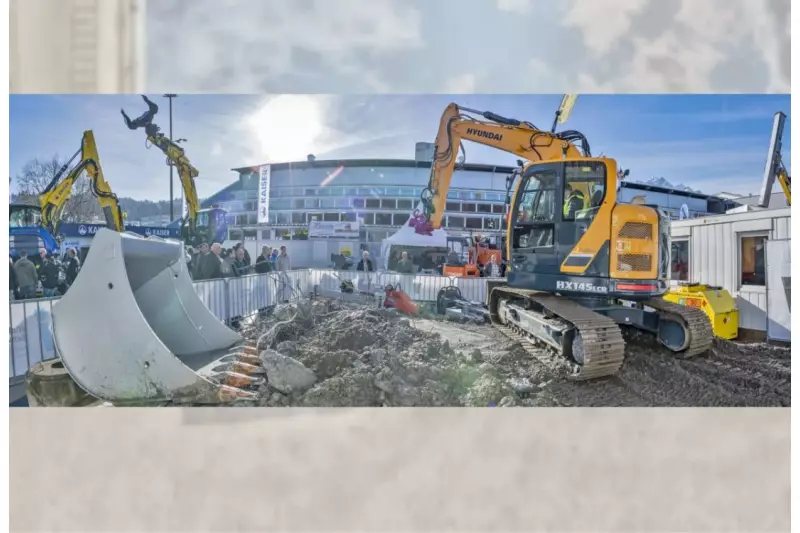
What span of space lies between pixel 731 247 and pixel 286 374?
11.6 feet

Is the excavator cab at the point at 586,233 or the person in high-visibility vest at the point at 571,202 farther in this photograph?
the person in high-visibility vest at the point at 571,202

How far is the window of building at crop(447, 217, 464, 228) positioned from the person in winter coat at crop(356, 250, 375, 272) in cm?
67

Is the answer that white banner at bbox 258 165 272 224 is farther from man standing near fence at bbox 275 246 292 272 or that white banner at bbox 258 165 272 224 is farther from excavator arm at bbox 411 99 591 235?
excavator arm at bbox 411 99 591 235

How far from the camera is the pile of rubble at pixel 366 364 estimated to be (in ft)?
9.45

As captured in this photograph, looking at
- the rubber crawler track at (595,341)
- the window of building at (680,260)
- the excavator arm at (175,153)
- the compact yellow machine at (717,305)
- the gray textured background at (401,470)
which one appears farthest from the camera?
the window of building at (680,260)

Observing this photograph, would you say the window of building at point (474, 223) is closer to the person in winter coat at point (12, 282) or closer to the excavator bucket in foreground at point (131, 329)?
the excavator bucket in foreground at point (131, 329)

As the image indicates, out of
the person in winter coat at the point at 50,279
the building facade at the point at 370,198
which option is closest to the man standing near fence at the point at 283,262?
the building facade at the point at 370,198

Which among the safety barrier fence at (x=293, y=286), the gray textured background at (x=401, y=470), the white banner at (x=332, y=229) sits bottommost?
the gray textured background at (x=401, y=470)

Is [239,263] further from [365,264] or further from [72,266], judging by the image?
[72,266]

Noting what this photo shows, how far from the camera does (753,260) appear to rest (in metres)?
3.17

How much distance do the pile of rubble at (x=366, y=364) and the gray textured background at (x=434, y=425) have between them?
119mm

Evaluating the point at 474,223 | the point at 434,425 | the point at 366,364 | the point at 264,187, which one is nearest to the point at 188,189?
the point at 264,187

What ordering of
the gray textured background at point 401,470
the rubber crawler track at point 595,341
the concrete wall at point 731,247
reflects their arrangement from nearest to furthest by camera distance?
the gray textured background at point 401,470 → the rubber crawler track at point 595,341 → the concrete wall at point 731,247

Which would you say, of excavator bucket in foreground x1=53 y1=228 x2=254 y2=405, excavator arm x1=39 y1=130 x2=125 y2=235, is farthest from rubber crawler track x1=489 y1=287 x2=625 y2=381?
excavator arm x1=39 y1=130 x2=125 y2=235
